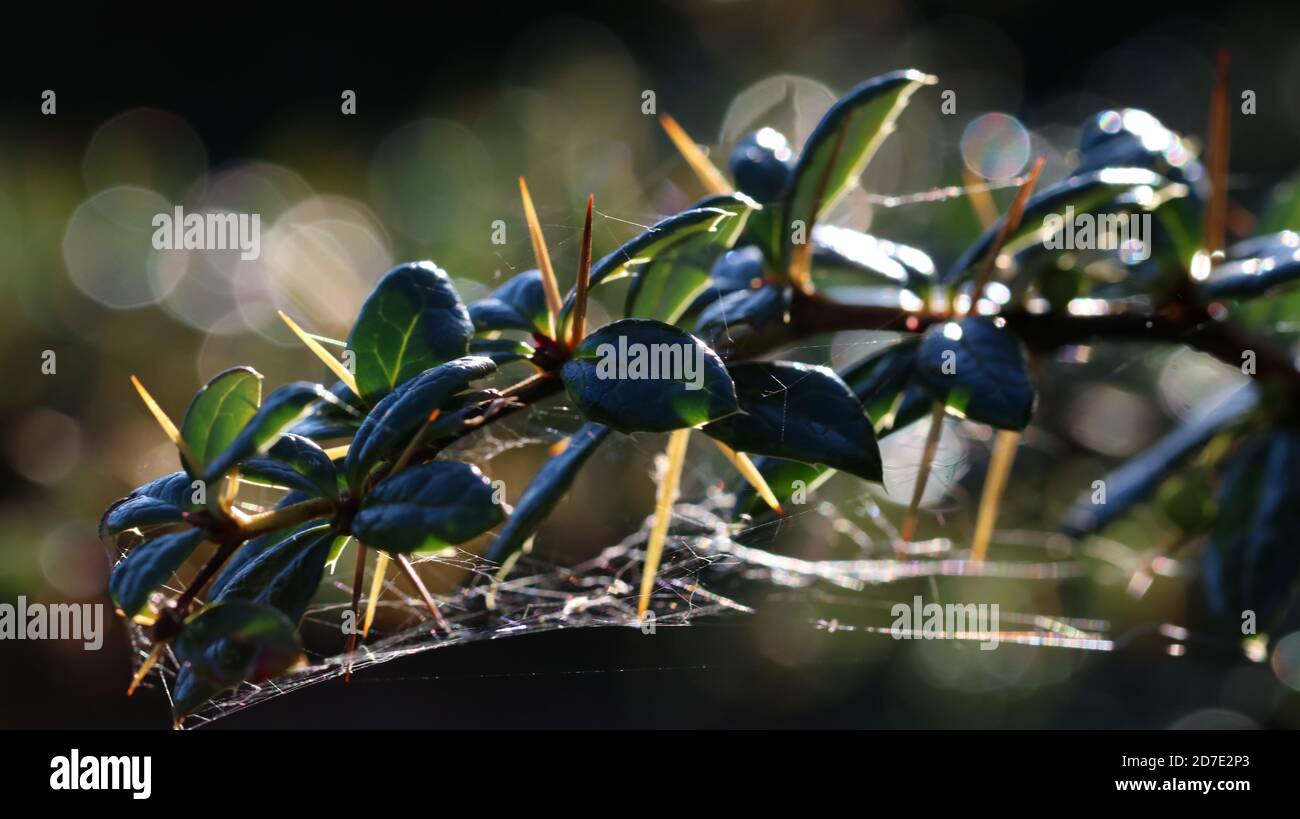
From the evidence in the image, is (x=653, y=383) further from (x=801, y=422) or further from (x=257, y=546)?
(x=257, y=546)

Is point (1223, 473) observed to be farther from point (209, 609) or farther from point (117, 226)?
point (117, 226)

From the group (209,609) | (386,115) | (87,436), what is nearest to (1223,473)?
(209,609)

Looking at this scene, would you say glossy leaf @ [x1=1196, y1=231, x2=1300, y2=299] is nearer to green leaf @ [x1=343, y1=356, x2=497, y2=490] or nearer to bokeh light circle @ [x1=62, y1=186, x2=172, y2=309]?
green leaf @ [x1=343, y1=356, x2=497, y2=490]

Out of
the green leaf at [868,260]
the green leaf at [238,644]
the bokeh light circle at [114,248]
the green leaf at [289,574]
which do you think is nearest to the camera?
the green leaf at [238,644]

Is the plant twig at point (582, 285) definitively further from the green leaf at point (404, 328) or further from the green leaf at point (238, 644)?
the green leaf at point (238, 644)

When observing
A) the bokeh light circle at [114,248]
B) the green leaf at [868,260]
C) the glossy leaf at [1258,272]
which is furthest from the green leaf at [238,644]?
the bokeh light circle at [114,248]

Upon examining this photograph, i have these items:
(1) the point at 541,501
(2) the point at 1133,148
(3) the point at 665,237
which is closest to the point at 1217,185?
(2) the point at 1133,148

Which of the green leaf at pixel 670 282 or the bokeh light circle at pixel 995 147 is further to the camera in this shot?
the bokeh light circle at pixel 995 147

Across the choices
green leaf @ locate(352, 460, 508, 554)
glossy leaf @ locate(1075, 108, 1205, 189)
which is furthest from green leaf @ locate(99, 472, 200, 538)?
glossy leaf @ locate(1075, 108, 1205, 189)

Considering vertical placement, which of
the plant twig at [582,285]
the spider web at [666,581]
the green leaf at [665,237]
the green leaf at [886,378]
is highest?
the green leaf at [665,237]
